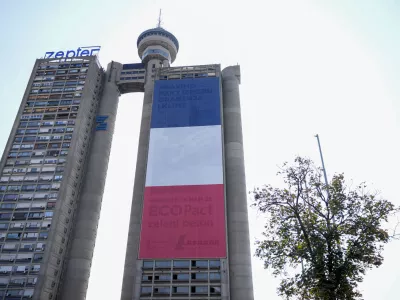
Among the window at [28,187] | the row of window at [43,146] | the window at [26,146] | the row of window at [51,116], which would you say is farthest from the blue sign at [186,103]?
the window at [28,187]

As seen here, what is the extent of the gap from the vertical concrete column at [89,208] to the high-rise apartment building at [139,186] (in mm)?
290

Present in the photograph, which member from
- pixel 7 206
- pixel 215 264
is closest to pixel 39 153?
pixel 7 206

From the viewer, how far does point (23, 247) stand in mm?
81188

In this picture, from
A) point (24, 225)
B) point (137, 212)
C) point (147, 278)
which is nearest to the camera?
point (147, 278)

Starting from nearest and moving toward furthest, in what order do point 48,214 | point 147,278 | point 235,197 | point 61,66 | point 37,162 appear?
point 147,278 → point 48,214 → point 235,197 → point 37,162 → point 61,66

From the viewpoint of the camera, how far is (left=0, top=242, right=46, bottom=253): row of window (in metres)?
80.8

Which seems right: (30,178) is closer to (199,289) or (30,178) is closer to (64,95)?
(64,95)

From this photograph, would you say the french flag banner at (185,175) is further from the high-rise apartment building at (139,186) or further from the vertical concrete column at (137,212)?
the vertical concrete column at (137,212)

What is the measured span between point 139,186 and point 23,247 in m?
32.2

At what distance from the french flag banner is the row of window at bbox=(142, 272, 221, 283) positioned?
155 inches

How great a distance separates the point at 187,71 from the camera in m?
112

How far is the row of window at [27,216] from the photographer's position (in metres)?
85.4

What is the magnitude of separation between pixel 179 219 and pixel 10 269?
40677 millimetres

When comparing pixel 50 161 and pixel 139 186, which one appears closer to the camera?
pixel 50 161
